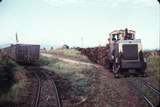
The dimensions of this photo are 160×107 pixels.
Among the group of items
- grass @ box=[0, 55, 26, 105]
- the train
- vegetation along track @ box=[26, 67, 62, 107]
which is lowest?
vegetation along track @ box=[26, 67, 62, 107]

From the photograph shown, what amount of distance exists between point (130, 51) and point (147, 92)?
6.39 meters

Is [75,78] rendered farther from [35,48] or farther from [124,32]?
[35,48]

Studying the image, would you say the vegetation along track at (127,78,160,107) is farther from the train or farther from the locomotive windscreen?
the train

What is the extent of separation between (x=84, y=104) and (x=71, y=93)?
287cm

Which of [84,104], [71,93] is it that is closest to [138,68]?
[71,93]

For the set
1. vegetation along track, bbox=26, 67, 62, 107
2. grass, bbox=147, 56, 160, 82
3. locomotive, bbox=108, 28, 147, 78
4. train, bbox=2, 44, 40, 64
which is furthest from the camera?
train, bbox=2, 44, 40, 64

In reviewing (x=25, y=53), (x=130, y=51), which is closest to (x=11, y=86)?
(x=130, y=51)

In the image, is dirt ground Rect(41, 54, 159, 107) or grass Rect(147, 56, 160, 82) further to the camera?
grass Rect(147, 56, 160, 82)

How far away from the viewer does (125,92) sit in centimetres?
1750

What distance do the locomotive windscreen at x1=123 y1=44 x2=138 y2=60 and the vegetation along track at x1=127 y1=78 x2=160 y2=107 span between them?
7.83 feet

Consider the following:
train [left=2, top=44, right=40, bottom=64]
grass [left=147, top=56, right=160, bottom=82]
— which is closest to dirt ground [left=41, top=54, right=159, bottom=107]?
grass [left=147, top=56, right=160, bottom=82]

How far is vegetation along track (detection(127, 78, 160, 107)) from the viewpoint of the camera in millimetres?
14984

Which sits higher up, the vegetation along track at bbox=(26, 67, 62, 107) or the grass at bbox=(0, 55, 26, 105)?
the grass at bbox=(0, 55, 26, 105)

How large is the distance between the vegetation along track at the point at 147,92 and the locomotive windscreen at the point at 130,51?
93.9 inches
